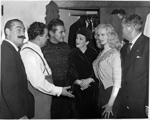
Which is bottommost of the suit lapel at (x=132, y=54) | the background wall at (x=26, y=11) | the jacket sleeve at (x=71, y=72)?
the jacket sleeve at (x=71, y=72)

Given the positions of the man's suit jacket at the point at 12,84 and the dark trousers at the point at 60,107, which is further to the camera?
the dark trousers at the point at 60,107

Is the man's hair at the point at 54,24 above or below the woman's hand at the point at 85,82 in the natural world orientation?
above

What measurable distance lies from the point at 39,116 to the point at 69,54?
618 mm

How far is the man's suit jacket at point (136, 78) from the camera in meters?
2.29

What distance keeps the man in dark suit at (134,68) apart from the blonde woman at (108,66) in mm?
58

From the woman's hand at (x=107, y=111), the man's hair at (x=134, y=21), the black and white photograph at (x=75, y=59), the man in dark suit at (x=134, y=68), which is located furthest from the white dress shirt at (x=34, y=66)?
the man's hair at (x=134, y=21)

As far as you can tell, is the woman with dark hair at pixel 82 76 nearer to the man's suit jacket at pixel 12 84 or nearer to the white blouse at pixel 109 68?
the white blouse at pixel 109 68

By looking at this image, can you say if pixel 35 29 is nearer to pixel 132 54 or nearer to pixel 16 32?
pixel 16 32

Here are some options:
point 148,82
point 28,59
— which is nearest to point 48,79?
point 28,59

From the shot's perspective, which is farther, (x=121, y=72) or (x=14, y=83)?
(x=121, y=72)

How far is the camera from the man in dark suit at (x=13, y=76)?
214 centimetres

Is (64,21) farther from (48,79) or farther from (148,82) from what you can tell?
(148,82)

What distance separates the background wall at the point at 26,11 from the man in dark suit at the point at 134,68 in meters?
0.59

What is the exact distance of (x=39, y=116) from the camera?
226 centimetres
